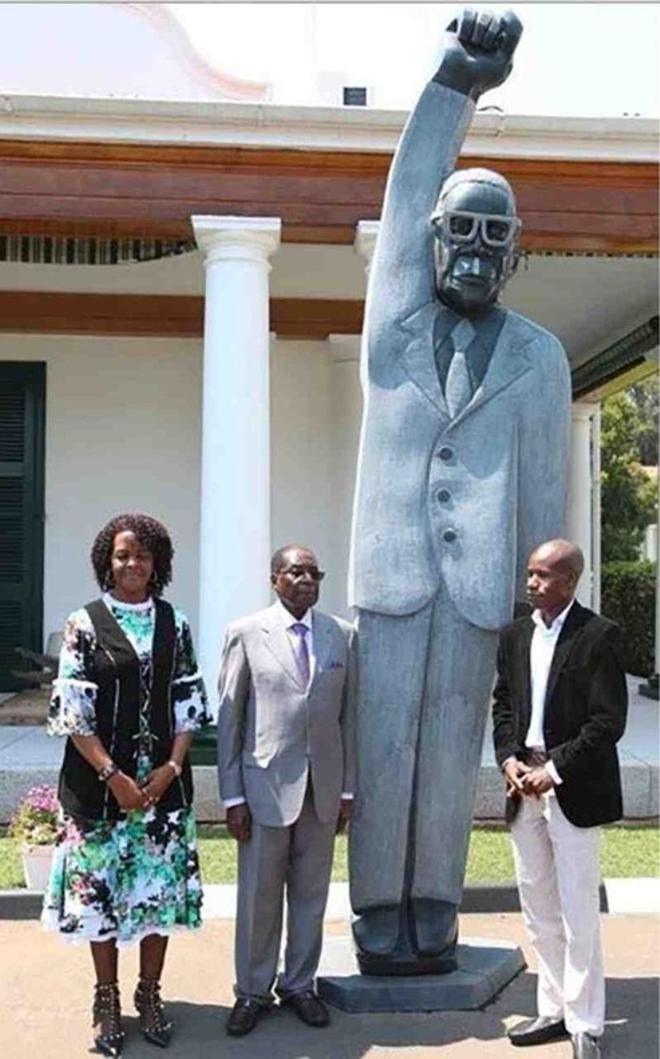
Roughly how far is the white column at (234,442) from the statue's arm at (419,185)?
3.74 m

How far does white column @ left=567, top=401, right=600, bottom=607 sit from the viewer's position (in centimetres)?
1519

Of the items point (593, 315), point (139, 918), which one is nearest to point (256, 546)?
point (139, 918)

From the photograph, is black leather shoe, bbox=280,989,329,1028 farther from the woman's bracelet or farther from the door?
the door

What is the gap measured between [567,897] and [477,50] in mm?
2803

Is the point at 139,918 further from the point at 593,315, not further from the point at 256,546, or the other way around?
the point at 593,315

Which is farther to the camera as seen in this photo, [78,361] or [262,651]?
[78,361]

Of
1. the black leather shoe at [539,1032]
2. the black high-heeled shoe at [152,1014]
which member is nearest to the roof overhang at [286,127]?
the black high-heeled shoe at [152,1014]

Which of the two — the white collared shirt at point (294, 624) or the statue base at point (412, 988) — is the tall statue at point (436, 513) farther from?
the white collared shirt at point (294, 624)

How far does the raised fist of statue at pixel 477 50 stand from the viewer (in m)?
4.25

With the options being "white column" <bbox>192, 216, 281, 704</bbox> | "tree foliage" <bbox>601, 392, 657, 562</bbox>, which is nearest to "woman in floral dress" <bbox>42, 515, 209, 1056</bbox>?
"white column" <bbox>192, 216, 281, 704</bbox>

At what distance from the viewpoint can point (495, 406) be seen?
14.4 feet

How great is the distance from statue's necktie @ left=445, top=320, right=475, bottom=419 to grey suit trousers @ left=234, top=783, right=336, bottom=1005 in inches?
55.1

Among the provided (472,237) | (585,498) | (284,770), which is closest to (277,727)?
(284,770)

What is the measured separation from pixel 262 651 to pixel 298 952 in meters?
1.03
